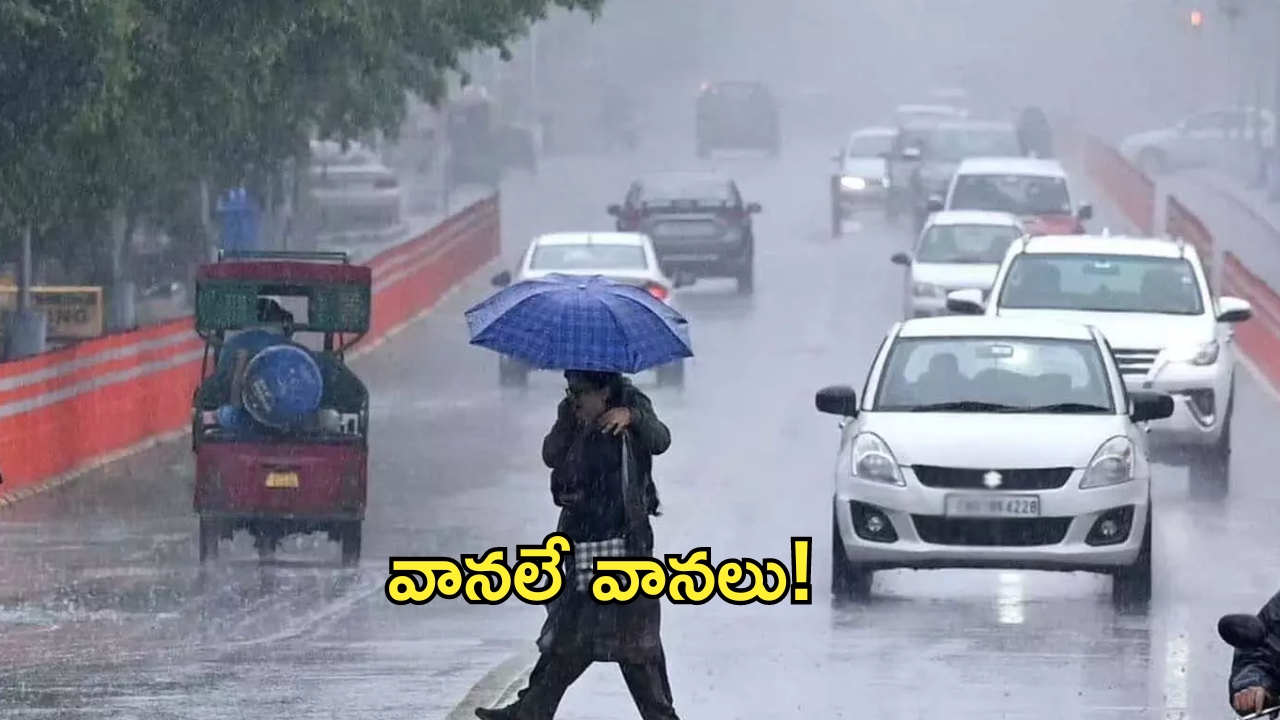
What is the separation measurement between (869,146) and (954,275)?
24893 millimetres

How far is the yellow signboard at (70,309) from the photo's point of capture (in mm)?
34469

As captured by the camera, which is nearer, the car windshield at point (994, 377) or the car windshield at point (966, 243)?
the car windshield at point (994, 377)

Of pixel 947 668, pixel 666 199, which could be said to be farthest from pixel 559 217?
A: pixel 947 668

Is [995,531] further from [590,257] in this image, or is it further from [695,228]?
[695,228]

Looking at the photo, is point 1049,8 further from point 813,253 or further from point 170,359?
point 170,359

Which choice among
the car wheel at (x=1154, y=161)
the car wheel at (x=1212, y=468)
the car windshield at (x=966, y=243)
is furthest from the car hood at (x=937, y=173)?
the car wheel at (x=1212, y=468)

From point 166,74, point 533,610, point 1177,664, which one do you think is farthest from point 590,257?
point 1177,664

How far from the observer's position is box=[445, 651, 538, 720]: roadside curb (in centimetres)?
1284

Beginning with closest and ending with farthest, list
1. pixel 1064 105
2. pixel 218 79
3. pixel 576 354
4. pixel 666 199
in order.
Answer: pixel 576 354, pixel 218 79, pixel 666 199, pixel 1064 105

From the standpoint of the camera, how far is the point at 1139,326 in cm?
2403

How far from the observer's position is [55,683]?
13742 millimetres

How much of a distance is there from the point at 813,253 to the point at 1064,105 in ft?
204

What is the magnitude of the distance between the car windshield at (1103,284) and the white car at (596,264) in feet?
24.6

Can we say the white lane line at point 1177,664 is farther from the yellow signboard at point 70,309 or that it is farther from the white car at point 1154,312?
the yellow signboard at point 70,309
